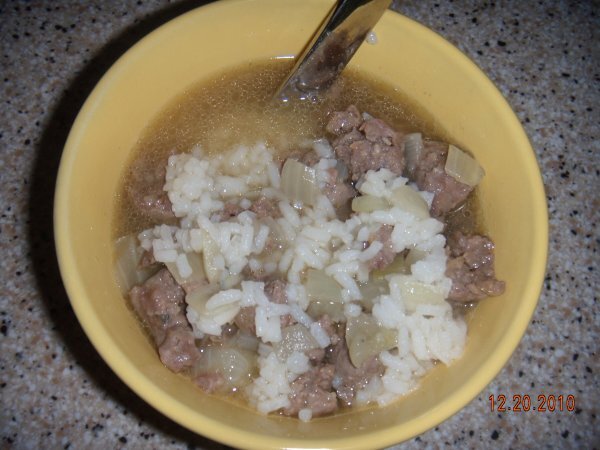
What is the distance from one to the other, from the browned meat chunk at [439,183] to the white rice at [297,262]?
0.20 ft

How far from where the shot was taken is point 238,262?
1862 millimetres

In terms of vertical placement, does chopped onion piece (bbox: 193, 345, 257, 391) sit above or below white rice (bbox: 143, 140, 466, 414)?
below

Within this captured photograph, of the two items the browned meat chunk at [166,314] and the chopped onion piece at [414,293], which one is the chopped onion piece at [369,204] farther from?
the browned meat chunk at [166,314]

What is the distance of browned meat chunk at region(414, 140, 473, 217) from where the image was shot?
6.61ft

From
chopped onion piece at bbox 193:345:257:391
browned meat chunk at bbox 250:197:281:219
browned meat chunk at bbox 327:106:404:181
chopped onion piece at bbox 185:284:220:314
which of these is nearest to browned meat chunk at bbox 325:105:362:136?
browned meat chunk at bbox 327:106:404:181

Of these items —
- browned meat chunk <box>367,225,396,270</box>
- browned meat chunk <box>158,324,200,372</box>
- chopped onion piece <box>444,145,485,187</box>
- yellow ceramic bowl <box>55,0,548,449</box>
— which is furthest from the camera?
chopped onion piece <box>444,145,485,187</box>

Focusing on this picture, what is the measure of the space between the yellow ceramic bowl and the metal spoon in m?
0.08

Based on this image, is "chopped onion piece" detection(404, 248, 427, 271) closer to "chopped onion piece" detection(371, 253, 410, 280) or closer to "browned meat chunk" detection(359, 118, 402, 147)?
"chopped onion piece" detection(371, 253, 410, 280)

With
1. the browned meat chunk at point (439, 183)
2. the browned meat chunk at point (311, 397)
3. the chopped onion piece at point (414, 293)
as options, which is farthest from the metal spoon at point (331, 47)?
the browned meat chunk at point (311, 397)

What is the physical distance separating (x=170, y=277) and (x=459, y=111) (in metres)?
1.12

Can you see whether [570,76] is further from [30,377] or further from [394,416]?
[30,377]

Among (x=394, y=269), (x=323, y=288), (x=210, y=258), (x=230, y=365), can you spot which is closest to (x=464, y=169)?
(x=394, y=269)

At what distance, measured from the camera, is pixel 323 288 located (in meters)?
1.83
